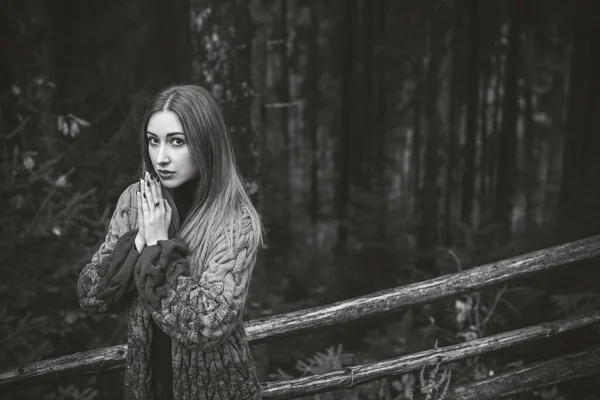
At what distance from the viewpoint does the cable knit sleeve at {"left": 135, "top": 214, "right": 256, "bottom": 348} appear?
2.00 metres

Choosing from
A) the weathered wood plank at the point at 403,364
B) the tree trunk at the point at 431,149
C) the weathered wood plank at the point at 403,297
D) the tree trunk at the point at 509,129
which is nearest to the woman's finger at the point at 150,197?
→ the weathered wood plank at the point at 403,297

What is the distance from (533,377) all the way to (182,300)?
293 cm

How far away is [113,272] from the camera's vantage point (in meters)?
2.13

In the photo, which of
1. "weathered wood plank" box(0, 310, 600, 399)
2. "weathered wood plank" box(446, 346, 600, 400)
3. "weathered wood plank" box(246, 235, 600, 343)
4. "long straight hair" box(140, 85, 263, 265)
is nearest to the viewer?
"long straight hair" box(140, 85, 263, 265)

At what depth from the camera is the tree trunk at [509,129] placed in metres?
6.83

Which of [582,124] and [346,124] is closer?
[582,124]

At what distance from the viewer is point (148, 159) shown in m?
2.30

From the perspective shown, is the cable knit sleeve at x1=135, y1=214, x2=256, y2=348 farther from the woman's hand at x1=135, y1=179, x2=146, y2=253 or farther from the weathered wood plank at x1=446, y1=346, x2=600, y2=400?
the weathered wood plank at x1=446, y1=346, x2=600, y2=400

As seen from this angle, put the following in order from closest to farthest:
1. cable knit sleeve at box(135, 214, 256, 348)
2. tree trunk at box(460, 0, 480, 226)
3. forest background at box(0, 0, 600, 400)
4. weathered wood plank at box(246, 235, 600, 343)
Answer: cable knit sleeve at box(135, 214, 256, 348) < weathered wood plank at box(246, 235, 600, 343) < forest background at box(0, 0, 600, 400) < tree trunk at box(460, 0, 480, 226)

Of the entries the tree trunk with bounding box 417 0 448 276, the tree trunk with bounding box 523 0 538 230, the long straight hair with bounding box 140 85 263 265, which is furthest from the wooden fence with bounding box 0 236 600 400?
the tree trunk with bounding box 523 0 538 230

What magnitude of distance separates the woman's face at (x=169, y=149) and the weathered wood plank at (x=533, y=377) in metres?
2.58

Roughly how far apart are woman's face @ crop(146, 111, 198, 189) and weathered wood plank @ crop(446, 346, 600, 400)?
8.45ft

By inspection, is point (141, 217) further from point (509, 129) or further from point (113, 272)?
point (509, 129)

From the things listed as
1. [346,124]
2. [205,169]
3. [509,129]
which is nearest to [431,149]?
[509,129]
